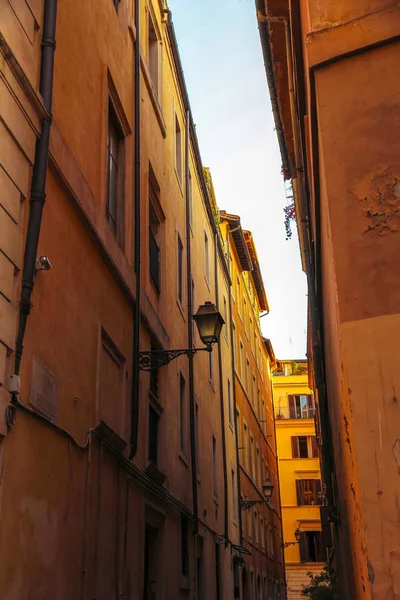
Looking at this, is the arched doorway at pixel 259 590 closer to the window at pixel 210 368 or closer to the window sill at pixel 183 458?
the window at pixel 210 368

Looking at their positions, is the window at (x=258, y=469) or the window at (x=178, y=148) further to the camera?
the window at (x=258, y=469)

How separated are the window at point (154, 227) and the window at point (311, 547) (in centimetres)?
3454

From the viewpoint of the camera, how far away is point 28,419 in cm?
592

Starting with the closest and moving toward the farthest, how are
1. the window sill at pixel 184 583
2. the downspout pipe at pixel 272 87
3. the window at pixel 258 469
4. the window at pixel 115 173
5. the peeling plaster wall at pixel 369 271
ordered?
the peeling plaster wall at pixel 369 271, the window at pixel 115 173, the downspout pipe at pixel 272 87, the window sill at pixel 184 583, the window at pixel 258 469

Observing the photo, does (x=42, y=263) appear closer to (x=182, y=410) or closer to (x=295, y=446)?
(x=182, y=410)

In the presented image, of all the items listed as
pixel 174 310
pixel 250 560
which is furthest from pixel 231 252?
pixel 174 310

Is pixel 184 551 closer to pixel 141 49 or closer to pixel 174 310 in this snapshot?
pixel 174 310

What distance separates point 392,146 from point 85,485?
439 cm

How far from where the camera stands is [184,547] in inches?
513

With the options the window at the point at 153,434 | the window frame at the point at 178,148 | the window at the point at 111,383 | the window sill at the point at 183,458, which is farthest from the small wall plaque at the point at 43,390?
the window frame at the point at 178,148

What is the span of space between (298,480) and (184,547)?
112 ft

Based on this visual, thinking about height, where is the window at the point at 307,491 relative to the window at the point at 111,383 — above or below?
above

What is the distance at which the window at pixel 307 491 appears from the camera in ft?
147

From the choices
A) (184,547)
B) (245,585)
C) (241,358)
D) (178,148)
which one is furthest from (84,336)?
(241,358)
